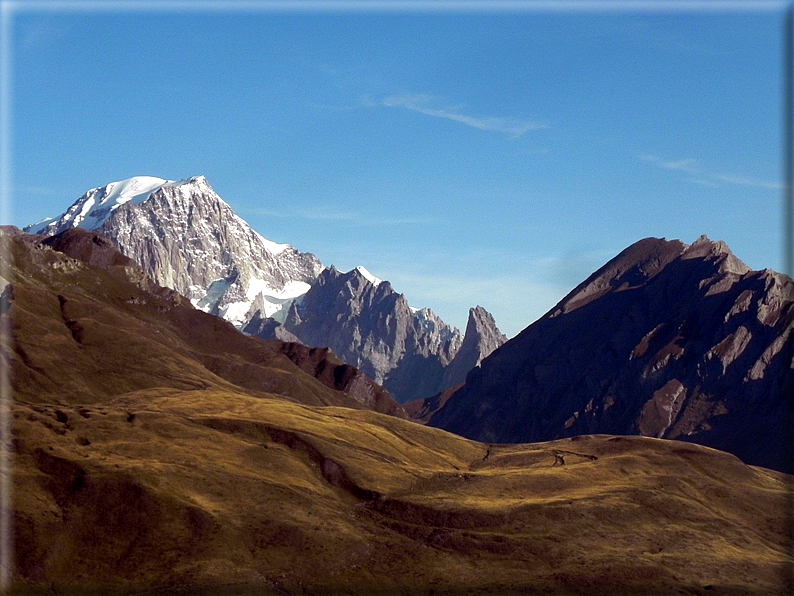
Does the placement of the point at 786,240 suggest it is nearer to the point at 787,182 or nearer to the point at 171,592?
the point at 787,182

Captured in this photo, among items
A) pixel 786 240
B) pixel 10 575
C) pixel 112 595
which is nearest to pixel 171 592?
pixel 112 595

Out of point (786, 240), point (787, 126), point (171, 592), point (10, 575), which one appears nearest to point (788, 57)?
point (787, 126)

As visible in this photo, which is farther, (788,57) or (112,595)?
(112,595)

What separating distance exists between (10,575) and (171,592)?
98.1ft

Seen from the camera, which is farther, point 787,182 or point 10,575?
point 10,575

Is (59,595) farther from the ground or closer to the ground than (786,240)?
closer to the ground

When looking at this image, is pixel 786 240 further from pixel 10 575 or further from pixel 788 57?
pixel 10 575

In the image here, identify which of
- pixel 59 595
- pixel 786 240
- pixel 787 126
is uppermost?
pixel 787 126

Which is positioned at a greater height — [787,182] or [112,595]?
[787,182]

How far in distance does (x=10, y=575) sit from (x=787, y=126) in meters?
161

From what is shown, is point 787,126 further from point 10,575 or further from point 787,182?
point 10,575

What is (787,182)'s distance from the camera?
99.6 metres

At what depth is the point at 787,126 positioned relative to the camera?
9988 cm

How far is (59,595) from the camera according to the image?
19575 cm
